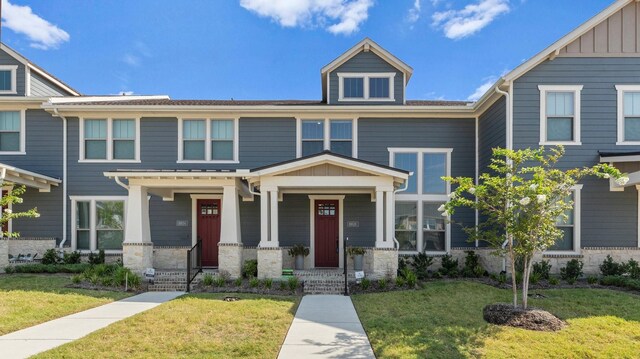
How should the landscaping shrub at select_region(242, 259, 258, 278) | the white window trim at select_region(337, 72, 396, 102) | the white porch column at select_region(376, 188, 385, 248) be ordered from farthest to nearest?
the white window trim at select_region(337, 72, 396, 102) → the landscaping shrub at select_region(242, 259, 258, 278) → the white porch column at select_region(376, 188, 385, 248)

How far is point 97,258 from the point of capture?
1241 centimetres

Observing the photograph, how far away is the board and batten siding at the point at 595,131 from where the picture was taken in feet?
35.7

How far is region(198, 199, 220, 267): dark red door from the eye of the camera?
42.2 ft

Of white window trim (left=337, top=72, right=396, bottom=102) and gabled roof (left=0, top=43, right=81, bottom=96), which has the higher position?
gabled roof (left=0, top=43, right=81, bottom=96)

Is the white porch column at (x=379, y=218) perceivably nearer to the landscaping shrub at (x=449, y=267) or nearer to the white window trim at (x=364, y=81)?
the landscaping shrub at (x=449, y=267)

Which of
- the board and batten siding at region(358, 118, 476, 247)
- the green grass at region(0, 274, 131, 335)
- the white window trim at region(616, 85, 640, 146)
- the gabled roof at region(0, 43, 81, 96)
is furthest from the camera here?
the gabled roof at region(0, 43, 81, 96)

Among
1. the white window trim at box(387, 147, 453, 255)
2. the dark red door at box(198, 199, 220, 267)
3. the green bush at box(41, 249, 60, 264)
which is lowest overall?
the green bush at box(41, 249, 60, 264)

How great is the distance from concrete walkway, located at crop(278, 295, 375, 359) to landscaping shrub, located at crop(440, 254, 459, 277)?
4.68 metres

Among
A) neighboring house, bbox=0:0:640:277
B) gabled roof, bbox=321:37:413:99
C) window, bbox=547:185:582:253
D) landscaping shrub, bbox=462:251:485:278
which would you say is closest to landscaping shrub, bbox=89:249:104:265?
neighboring house, bbox=0:0:640:277

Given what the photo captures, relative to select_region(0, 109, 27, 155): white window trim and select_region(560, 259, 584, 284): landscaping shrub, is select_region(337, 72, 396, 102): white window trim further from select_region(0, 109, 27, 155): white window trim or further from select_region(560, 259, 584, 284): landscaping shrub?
select_region(0, 109, 27, 155): white window trim

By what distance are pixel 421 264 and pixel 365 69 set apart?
7258mm

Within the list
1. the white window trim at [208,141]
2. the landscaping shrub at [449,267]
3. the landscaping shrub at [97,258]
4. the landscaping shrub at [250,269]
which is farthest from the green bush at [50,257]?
the landscaping shrub at [449,267]

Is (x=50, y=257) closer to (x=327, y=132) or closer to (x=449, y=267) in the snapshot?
(x=327, y=132)

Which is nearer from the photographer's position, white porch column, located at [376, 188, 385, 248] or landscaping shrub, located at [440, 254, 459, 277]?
white porch column, located at [376, 188, 385, 248]
